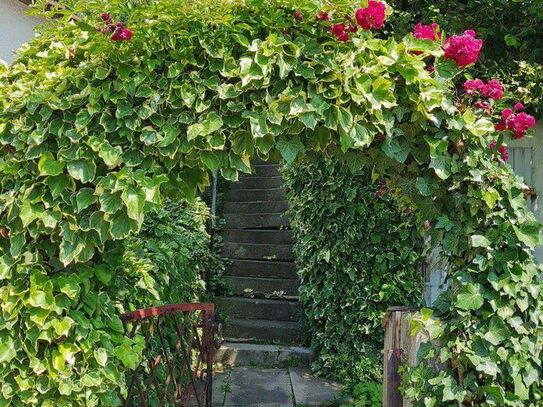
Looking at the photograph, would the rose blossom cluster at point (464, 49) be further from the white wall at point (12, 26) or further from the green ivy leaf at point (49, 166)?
the white wall at point (12, 26)

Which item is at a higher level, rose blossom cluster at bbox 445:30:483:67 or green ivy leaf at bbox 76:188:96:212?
rose blossom cluster at bbox 445:30:483:67

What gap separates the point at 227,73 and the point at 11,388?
145 centimetres

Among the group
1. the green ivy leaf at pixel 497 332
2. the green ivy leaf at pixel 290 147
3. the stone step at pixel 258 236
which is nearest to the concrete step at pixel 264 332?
the stone step at pixel 258 236

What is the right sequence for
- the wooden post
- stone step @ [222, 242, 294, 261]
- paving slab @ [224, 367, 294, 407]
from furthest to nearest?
1. stone step @ [222, 242, 294, 261]
2. paving slab @ [224, 367, 294, 407]
3. the wooden post

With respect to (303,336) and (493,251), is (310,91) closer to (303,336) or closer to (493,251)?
(493,251)

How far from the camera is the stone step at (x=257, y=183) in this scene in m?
7.79

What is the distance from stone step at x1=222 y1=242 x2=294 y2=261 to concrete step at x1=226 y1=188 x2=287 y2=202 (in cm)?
98

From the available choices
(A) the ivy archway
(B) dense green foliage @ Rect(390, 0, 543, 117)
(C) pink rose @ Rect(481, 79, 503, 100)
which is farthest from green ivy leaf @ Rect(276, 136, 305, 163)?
(B) dense green foliage @ Rect(390, 0, 543, 117)

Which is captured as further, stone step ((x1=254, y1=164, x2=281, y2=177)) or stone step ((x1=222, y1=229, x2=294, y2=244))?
stone step ((x1=254, y1=164, x2=281, y2=177))

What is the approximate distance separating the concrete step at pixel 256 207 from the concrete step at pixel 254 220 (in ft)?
0.47

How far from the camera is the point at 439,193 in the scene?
2.19m

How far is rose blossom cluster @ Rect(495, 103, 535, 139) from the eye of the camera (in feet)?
6.71

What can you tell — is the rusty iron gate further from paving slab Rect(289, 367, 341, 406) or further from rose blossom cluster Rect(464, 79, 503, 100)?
rose blossom cluster Rect(464, 79, 503, 100)

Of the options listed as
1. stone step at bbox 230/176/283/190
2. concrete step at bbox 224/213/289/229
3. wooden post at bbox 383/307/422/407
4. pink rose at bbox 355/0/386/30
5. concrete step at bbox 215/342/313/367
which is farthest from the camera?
stone step at bbox 230/176/283/190
